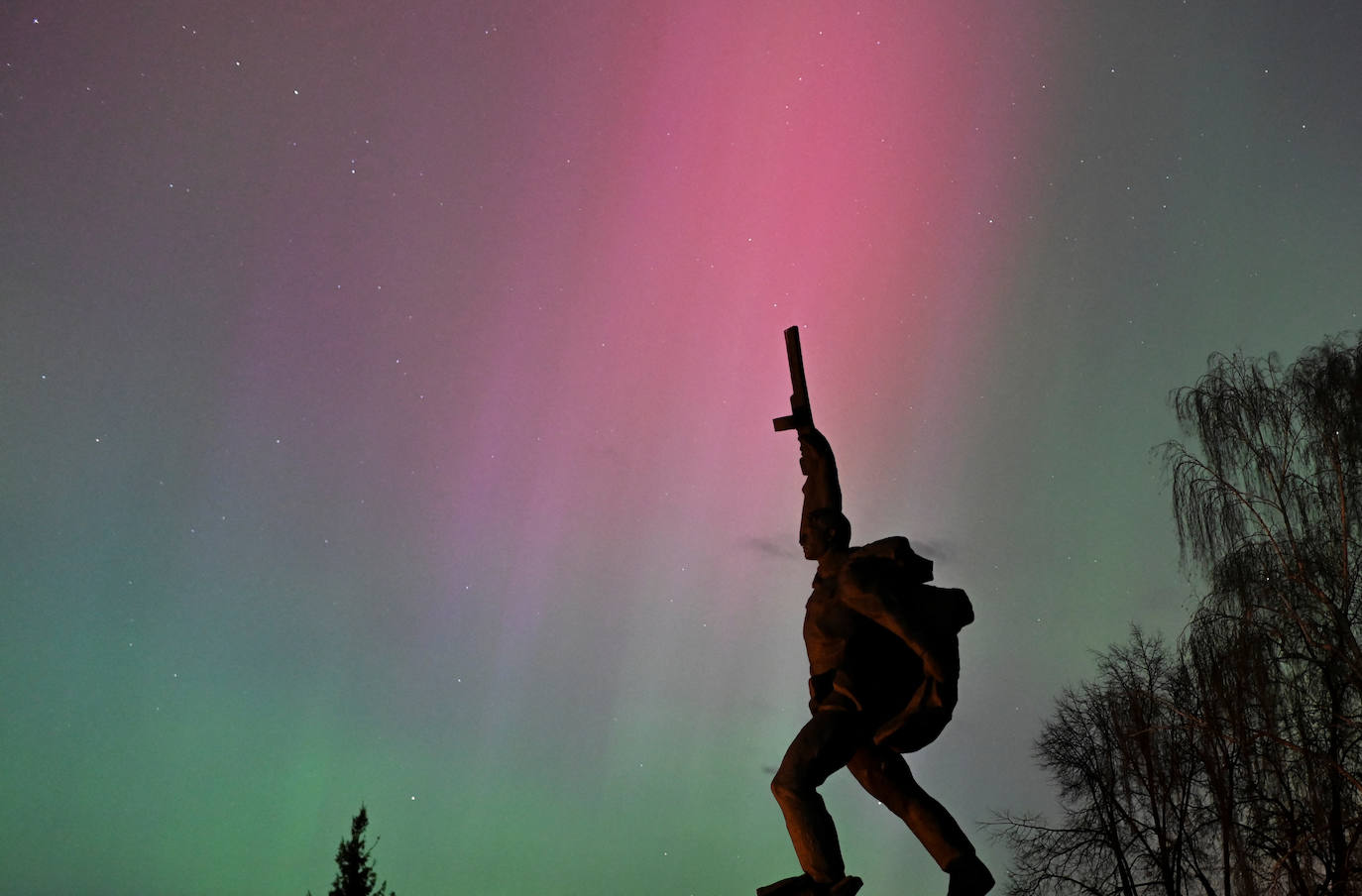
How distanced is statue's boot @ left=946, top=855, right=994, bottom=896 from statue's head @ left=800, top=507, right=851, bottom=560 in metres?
1.87

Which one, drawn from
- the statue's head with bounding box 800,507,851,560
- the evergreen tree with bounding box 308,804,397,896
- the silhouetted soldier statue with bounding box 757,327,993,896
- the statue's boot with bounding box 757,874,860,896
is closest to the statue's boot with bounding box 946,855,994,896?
the silhouetted soldier statue with bounding box 757,327,993,896

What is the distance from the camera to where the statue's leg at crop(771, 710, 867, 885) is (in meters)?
6.13

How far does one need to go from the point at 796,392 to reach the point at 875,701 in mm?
1938

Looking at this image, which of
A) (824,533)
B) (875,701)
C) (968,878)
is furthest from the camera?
(824,533)

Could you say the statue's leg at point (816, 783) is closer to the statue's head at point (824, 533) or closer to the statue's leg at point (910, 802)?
the statue's leg at point (910, 802)

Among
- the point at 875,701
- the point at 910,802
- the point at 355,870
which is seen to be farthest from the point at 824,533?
the point at 355,870

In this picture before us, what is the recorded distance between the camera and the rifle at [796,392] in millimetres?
7137

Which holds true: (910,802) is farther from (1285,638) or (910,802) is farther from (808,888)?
(1285,638)

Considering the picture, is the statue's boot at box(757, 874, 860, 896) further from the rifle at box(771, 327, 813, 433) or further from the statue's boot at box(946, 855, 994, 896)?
the rifle at box(771, 327, 813, 433)

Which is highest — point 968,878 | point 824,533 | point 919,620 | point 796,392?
point 796,392

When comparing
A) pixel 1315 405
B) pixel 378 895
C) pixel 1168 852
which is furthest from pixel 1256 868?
pixel 378 895

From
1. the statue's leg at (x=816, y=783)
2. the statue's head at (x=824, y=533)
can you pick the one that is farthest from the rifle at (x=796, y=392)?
the statue's leg at (x=816, y=783)

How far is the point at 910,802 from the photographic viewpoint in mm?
6336

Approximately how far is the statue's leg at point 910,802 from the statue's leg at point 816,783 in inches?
5.0
